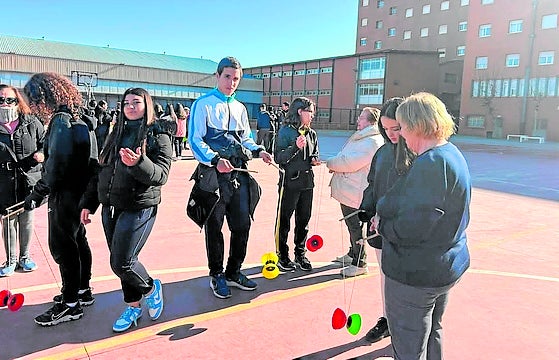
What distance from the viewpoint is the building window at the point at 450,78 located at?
187ft

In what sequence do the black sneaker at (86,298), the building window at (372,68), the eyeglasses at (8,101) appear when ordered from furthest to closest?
the building window at (372,68), the eyeglasses at (8,101), the black sneaker at (86,298)

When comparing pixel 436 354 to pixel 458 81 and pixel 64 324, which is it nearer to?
pixel 64 324

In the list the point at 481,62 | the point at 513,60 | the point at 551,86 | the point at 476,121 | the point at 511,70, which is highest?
the point at 481,62

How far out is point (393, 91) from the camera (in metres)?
54.1

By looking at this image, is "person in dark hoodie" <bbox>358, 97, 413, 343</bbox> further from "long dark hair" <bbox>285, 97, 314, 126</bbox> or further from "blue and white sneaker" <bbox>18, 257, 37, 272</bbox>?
"blue and white sneaker" <bbox>18, 257, 37, 272</bbox>

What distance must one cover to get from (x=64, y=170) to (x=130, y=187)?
1.78ft

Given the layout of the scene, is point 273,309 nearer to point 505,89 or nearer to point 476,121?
point 505,89

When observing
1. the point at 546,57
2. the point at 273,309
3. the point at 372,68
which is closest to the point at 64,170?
the point at 273,309

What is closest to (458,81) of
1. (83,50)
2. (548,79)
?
(548,79)

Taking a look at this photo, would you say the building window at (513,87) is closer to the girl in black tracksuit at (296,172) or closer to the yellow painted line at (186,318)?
the yellow painted line at (186,318)

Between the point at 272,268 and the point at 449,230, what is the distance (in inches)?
104

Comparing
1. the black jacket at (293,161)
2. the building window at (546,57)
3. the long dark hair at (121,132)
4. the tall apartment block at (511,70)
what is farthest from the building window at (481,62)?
the long dark hair at (121,132)

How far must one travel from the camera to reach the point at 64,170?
138 inches

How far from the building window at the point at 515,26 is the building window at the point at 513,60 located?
8.16 ft
